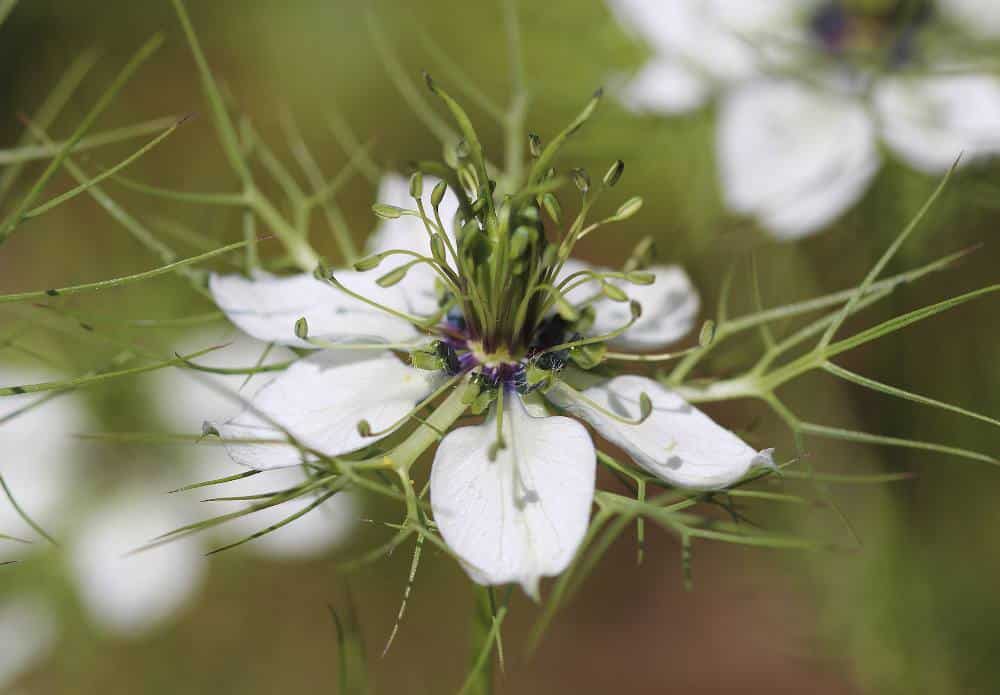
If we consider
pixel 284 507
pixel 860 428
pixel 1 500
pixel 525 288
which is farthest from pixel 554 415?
pixel 860 428

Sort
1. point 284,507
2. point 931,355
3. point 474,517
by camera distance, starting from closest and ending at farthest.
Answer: point 474,517
point 284,507
point 931,355

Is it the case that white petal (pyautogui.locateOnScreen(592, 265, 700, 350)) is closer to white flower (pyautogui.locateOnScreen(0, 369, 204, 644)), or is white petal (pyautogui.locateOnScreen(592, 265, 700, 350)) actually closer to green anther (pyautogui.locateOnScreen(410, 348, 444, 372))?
green anther (pyautogui.locateOnScreen(410, 348, 444, 372))

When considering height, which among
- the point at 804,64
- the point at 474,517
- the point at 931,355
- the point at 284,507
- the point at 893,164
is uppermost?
the point at 804,64

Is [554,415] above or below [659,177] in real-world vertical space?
below

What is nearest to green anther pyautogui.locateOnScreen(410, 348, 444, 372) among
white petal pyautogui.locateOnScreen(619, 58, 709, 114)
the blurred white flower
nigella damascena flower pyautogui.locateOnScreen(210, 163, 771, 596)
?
nigella damascena flower pyautogui.locateOnScreen(210, 163, 771, 596)

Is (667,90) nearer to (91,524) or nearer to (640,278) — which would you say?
(640,278)

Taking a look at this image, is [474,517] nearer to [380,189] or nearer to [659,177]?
[380,189]

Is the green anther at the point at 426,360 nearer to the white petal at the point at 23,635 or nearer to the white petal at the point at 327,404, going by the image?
the white petal at the point at 327,404
